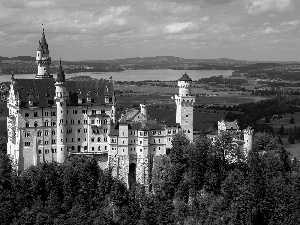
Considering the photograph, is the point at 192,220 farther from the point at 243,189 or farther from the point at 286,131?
the point at 286,131

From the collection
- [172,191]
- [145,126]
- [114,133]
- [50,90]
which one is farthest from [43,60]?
[172,191]

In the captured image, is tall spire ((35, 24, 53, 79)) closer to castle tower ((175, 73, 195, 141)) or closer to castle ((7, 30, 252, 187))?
castle ((7, 30, 252, 187))

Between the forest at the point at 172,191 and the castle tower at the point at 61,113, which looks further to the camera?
the castle tower at the point at 61,113

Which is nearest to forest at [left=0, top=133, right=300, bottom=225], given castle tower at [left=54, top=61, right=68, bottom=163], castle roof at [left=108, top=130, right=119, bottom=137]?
castle tower at [left=54, top=61, right=68, bottom=163]

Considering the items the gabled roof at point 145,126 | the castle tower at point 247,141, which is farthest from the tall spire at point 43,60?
the castle tower at point 247,141

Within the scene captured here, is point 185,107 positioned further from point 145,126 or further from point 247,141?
point 247,141

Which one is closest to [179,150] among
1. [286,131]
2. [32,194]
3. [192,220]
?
[192,220]

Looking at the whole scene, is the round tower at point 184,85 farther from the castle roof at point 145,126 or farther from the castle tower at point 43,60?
the castle tower at point 43,60

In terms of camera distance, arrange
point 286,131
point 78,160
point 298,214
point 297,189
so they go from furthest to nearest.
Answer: point 286,131 < point 78,160 < point 297,189 < point 298,214
